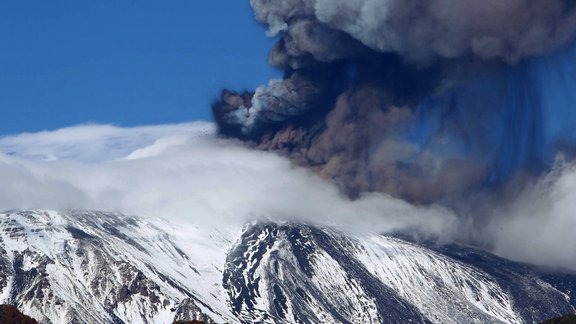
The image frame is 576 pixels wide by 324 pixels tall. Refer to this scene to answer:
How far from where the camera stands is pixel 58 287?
182 meters

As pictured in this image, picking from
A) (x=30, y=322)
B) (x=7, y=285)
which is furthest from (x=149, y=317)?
(x=30, y=322)

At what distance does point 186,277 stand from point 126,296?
13.9 m

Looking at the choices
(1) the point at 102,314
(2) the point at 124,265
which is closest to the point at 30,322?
(1) the point at 102,314

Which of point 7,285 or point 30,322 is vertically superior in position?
point 7,285

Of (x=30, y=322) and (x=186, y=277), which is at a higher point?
(x=186, y=277)

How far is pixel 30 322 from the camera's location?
117 meters

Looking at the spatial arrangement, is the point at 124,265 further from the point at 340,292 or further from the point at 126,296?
the point at 340,292

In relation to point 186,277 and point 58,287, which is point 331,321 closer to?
point 186,277

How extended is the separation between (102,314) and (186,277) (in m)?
20.4

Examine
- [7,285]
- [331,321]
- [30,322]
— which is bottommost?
[30,322]

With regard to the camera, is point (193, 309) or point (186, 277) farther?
point (186, 277)

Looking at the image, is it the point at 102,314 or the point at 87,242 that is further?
the point at 87,242

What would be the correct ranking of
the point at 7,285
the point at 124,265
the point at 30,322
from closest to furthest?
the point at 30,322 → the point at 7,285 → the point at 124,265

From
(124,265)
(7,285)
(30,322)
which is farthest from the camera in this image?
(124,265)
